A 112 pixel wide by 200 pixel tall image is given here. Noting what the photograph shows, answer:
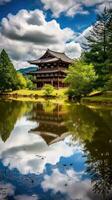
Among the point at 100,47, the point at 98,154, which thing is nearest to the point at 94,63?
the point at 100,47

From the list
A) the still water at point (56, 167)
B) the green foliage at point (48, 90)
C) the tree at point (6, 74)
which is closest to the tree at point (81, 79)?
the green foliage at point (48, 90)

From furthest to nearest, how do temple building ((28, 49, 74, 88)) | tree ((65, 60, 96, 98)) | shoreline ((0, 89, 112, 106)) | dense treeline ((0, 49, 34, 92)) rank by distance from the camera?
dense treeline ((0, 49, 34, 92)) < temple building ((28, 49, 74, 88)) < tree ((65, 60, 96, 98)) < shoreline ((0, 89, 112, 106))

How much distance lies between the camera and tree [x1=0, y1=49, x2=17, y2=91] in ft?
314

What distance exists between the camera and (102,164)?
11.5 metres

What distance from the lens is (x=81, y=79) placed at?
62.0 m

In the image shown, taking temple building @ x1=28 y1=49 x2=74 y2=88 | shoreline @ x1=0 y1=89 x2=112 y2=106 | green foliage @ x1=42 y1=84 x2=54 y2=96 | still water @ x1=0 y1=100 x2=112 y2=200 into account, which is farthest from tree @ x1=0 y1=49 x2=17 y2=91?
still water @ x1=0 y1=100 x2=112 y2=200

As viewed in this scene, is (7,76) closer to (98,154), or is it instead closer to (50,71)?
(50,71)

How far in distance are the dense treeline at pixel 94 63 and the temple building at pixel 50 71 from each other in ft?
93.9

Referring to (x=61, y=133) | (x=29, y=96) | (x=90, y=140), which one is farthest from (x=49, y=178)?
(x=29, y=96)

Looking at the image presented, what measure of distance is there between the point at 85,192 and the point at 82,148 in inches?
259

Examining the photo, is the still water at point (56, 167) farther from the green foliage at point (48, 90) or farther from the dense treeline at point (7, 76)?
the dense treeline at point (7, 76)

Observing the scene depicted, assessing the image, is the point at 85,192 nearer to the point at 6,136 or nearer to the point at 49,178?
the point at 49,178

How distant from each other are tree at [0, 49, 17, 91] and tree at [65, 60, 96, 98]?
35.3m

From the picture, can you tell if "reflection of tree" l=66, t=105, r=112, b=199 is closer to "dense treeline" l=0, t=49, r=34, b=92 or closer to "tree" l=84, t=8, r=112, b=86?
"tree" l=84, t=8, r=112, b=86
